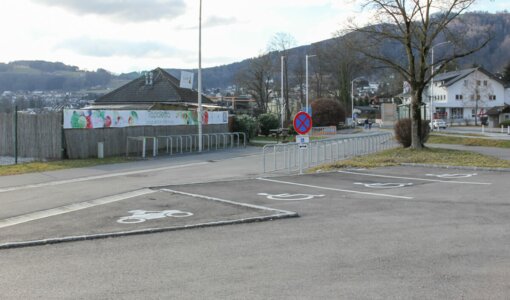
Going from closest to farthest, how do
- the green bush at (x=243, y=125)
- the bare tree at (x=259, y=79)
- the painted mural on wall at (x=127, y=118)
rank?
the painted mural on wall at (x=127, y=118)
the green bush at (x=243, y=125)
the bare tree at (x=259, y=79)

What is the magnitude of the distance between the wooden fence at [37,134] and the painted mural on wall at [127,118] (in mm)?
592

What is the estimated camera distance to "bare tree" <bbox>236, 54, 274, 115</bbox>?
252ft

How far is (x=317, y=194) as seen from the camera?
43.1 feet

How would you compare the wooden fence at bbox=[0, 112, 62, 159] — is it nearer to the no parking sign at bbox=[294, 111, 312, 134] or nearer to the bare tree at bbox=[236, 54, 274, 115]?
the no parking sign at bbox=[294, 111, 312, 134]

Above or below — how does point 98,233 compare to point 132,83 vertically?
below

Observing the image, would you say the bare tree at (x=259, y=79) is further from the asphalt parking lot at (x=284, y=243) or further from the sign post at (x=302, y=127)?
the asphalt parking lot at (x=284, y=243)

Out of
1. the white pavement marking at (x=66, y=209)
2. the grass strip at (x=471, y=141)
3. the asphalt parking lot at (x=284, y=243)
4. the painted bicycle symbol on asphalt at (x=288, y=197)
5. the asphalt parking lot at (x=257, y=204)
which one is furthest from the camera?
the grass strip at (x=471, y=141)

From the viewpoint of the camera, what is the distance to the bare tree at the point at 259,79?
76.9 m

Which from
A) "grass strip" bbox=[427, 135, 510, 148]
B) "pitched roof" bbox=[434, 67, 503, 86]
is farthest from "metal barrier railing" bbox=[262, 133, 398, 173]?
"pitched roof" bbox=[434, 67, 503, 86]

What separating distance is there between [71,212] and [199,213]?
106 inches

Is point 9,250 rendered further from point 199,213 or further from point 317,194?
point 317,194

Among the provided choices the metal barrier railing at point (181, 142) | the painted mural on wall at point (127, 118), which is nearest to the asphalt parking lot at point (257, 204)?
the painted mural on wall at point (127, 118)

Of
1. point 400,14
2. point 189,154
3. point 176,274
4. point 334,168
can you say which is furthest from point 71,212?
point 400,14

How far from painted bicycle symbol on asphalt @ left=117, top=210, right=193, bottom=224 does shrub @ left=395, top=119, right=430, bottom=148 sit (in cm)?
1978
